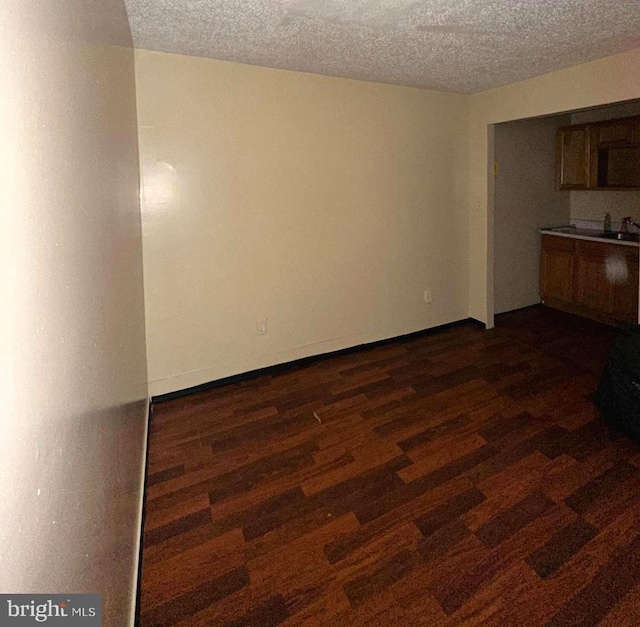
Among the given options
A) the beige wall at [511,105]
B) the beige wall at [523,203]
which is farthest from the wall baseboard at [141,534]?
the beige wall at [523,203]

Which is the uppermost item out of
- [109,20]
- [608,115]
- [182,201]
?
[608,115]

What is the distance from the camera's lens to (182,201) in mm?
3023

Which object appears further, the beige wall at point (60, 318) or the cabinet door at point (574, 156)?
the cabinet door at point (574, 156)

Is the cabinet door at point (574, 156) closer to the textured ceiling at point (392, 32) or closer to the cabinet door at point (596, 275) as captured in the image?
the cabinet door at point (596, 275)

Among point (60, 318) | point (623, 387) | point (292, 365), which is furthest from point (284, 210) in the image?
point (60, 318)

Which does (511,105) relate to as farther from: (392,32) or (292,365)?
(292,365)

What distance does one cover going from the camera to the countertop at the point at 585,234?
4156 millimetres

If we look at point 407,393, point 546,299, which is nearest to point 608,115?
point 546,299

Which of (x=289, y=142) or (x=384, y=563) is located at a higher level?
(x=289, y=142)

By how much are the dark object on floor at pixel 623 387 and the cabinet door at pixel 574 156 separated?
267cm

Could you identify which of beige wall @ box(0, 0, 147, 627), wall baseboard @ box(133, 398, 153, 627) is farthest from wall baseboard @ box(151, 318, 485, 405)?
beige wall @ box(0, 0, 147, 627)

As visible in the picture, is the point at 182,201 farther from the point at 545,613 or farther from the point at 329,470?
the point at 545,613

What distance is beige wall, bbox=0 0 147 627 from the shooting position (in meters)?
0.55

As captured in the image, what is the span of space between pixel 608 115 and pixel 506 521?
4.86 metres
